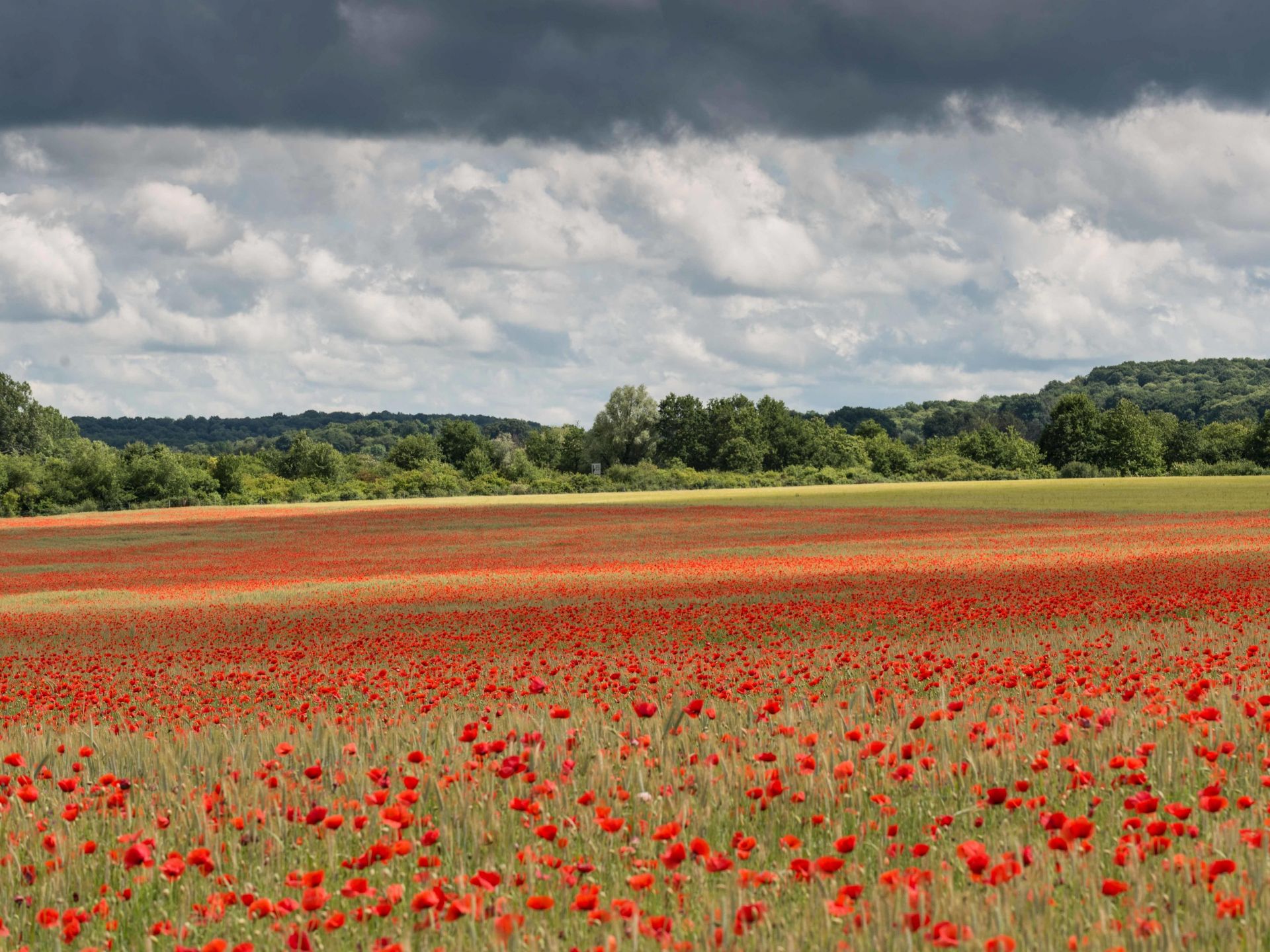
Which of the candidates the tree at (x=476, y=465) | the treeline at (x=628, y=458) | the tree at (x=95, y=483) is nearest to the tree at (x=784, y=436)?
the treeline at (x=628, y=458)

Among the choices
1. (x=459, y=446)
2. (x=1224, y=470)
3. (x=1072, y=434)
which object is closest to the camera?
(x=1224, y=470)

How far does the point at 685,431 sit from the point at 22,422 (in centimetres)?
9901

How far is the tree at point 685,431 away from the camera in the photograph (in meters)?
165

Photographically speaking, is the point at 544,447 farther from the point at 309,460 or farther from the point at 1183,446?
the point at 1183,446

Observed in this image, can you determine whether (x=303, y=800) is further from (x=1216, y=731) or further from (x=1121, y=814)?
(x=1216, y=731)

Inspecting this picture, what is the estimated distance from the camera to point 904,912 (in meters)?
4.00

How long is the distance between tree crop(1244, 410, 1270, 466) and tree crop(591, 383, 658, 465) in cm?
7515

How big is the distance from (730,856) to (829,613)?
14189mm

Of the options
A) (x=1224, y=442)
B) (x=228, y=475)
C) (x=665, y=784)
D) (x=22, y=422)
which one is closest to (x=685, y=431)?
(x=228, y=475)

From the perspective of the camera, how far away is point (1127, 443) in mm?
145750

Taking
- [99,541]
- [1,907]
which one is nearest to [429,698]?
[1,907]

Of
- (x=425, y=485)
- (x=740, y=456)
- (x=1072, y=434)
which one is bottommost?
(x=425, y=485)

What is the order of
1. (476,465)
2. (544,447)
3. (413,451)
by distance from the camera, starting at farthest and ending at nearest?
(544,447) < (413,451) < (476,465)

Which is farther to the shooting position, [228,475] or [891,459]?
[891,459]
